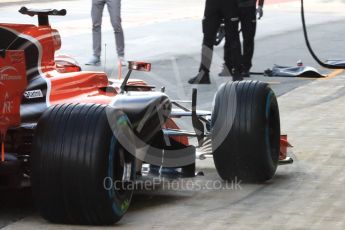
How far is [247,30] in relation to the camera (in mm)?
15180

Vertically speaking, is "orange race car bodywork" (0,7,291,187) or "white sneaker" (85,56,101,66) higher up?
"orange race car bodywork" (0,7,291,187)

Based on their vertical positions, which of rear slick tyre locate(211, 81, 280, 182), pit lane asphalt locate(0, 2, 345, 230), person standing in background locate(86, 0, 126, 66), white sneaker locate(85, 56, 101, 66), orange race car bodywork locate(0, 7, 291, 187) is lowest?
white sneaker locate(85, 56, 101, 66)

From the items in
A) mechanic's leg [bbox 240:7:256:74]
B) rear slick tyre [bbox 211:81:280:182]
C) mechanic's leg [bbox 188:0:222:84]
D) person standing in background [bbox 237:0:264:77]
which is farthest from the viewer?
mechanic's leg [bbox 240:7:256:74]

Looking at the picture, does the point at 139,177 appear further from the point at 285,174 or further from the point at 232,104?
the point at 285,174

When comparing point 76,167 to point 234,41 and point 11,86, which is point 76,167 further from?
point 234,41

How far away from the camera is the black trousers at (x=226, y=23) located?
14.5 metres

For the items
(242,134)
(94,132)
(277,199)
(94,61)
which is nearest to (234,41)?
(94,61)

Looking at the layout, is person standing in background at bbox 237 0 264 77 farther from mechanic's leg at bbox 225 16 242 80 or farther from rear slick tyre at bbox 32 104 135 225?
rear slick tyre at bbox 32 104 135 225

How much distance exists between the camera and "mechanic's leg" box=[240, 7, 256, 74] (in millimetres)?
15033

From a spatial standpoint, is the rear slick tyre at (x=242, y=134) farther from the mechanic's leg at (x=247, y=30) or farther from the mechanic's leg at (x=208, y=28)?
the mechanic's leg at (x=247, y=30)

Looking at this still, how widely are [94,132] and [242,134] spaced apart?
1648 mm

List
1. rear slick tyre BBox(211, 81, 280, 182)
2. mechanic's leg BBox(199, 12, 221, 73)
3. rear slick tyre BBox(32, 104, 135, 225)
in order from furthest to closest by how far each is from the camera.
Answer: mechanic's leg BBox(199, 12, 221, 73) < rear slick tyre BBox(211, 81, 280, 182) < rear slick tyre BBox(32, 104, 135, 225)

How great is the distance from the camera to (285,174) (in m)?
8.43

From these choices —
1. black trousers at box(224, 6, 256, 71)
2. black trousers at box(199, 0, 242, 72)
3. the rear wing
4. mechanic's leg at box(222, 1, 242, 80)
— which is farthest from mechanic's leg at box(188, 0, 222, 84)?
the rear wing
